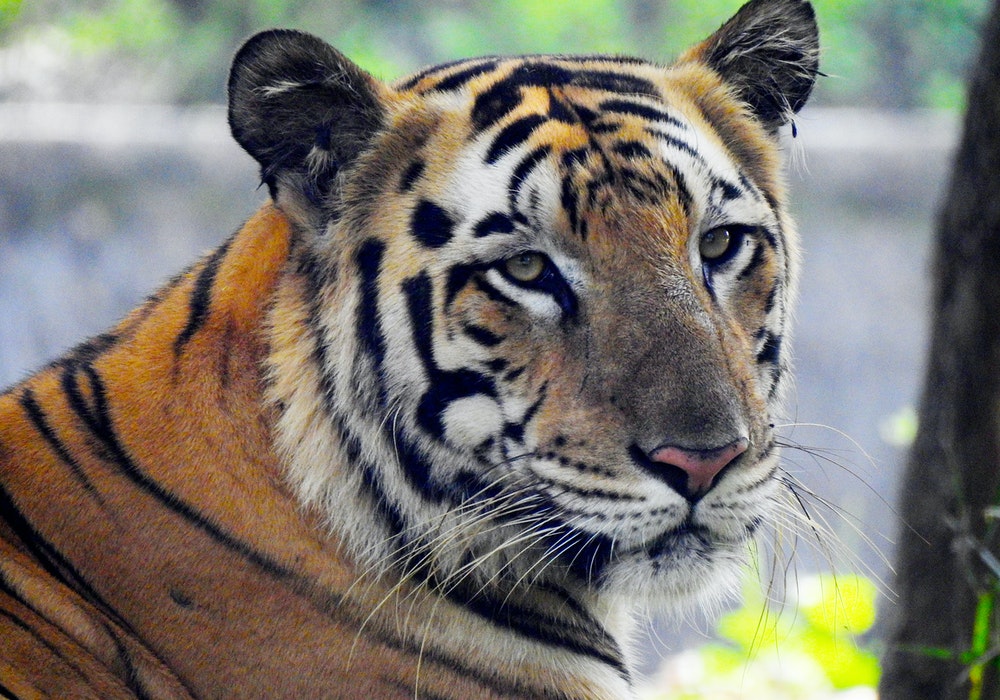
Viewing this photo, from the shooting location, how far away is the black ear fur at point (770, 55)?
2.15 meters

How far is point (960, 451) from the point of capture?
8.42 ft

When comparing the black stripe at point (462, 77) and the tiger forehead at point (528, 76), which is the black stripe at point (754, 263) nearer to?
the tiger forehead at point (528, 76)

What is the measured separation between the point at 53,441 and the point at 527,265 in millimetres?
864

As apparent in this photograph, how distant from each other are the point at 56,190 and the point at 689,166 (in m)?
7.85

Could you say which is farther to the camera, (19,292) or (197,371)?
(19,292)

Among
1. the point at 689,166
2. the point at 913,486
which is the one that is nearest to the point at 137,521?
the point at 689,166

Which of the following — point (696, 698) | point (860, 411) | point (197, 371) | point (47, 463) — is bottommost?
point (696, 698)

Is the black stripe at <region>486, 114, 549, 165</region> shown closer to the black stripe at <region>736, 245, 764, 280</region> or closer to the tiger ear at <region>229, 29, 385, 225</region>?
the tiger ear at <region>229, 29, 385, 225</region>

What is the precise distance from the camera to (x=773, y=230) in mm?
2008

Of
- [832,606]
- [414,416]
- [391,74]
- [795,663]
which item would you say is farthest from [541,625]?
[391,74]

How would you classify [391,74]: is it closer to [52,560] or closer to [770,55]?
[770,55]

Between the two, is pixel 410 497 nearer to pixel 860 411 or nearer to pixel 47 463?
pixel 47 463

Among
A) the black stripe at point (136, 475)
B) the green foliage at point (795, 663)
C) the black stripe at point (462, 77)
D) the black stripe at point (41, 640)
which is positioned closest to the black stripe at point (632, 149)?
the black stripe at point (462, 77)

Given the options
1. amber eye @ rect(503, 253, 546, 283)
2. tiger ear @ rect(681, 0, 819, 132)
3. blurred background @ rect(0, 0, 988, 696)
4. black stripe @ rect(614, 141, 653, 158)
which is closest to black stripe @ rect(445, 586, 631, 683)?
amber eye @ rect(503, 253, 546, 283)
